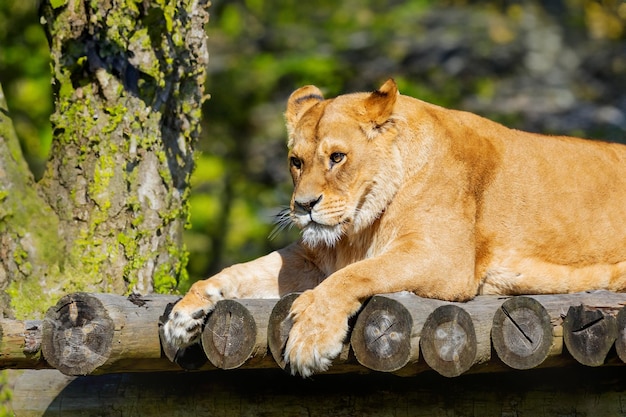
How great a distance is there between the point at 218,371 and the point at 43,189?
157cm

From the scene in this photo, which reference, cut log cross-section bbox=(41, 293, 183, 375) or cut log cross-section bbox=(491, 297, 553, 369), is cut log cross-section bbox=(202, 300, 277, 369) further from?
cut log cross-section bbox=(491, 297, 553, 369)

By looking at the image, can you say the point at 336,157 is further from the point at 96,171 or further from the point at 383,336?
the point at 96,171

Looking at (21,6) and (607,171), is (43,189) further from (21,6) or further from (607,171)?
(21,6)

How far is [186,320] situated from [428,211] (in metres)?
1.17

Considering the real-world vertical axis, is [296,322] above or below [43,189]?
below

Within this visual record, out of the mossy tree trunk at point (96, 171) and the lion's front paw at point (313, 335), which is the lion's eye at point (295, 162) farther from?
the mossy tree trunk at point (96, 171)

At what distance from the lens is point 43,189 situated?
5324 mm

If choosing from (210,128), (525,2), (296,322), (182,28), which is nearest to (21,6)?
(210,128)

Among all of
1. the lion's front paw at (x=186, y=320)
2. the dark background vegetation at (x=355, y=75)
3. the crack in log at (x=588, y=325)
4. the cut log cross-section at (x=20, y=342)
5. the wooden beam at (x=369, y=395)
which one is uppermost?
the dark background vegetation at (x=355, y=75)

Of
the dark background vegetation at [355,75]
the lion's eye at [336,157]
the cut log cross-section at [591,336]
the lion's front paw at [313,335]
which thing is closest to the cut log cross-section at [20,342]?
the lion's front paw at [313,335]

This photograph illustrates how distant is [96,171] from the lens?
5.18 m

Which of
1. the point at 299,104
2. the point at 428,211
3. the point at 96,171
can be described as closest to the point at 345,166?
the point at 428,211

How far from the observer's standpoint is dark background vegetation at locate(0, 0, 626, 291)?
1080 cm

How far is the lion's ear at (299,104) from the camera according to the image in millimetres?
4868
